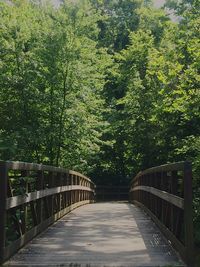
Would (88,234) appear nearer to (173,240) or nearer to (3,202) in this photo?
(173,240)

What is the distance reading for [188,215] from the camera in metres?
5.00

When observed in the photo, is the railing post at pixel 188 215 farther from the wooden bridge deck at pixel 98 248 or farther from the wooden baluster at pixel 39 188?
the wooden baluster at pixel 39 188

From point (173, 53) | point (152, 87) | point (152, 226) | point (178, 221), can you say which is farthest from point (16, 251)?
point (152, 87)

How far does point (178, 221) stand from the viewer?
5.78 metres

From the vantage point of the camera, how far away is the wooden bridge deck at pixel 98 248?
16.7 feet

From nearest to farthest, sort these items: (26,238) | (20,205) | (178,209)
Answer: (178,209) → (20,205) → (26,238)

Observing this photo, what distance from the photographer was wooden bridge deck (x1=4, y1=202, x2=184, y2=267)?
5.09m

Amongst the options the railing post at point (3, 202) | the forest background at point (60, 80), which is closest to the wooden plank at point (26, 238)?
the railing post at point (3, 202)

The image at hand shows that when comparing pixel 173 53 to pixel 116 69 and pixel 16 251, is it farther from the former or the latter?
pixel 116 69

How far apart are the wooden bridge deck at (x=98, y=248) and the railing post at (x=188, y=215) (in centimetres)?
19

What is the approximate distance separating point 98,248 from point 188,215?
1.53 meters

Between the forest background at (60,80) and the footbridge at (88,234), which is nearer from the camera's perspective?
the footbridge at (88,234)

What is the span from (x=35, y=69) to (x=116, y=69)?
17.7 metres

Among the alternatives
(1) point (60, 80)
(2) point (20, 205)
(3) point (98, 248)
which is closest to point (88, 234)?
(3) point (98, 248)
